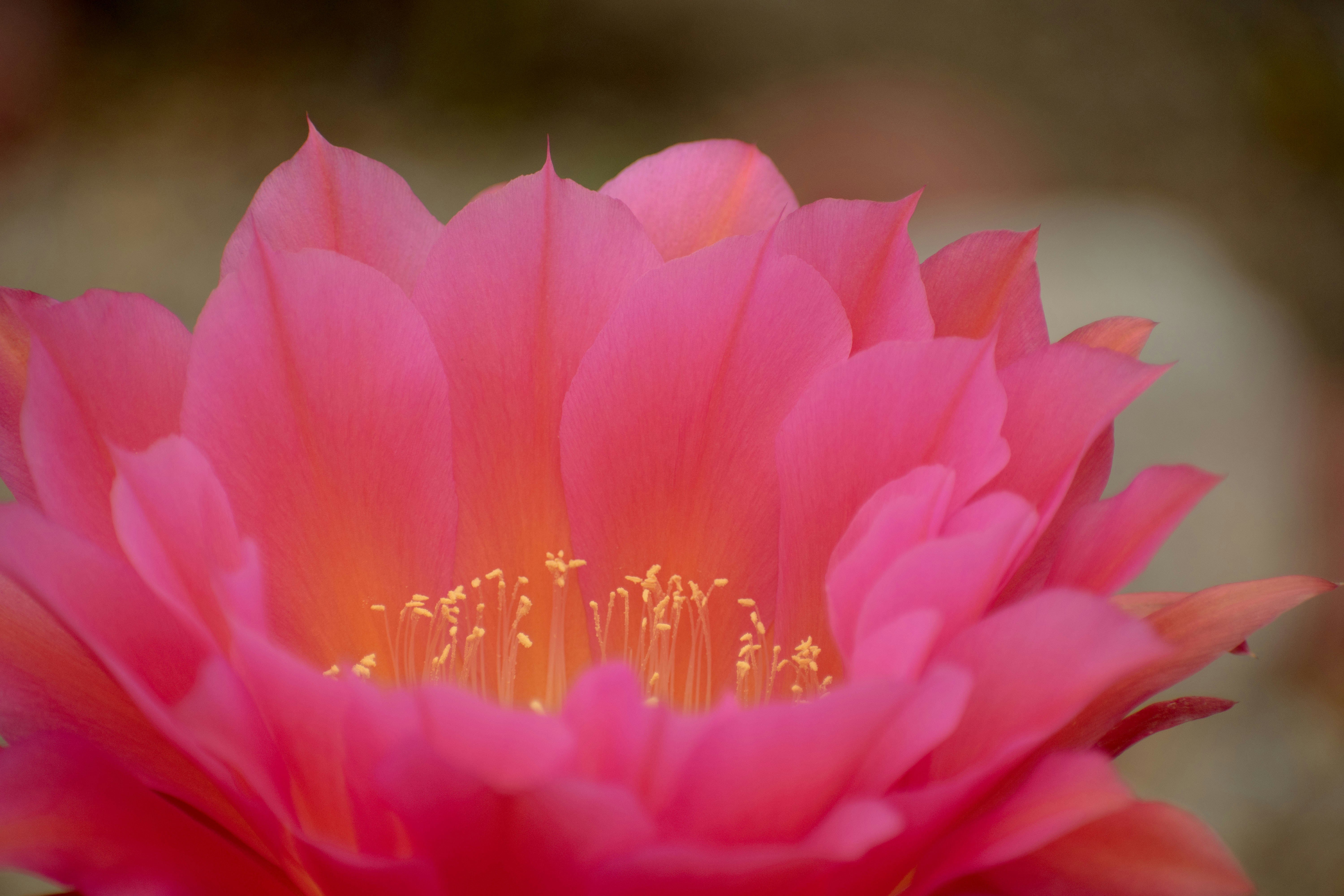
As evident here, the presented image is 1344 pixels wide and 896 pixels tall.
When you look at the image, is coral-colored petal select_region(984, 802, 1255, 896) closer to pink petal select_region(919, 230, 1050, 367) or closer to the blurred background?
A: pink petal select_region(919, 230, 1050, 367)

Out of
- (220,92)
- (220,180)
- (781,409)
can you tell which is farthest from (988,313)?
(220,92)

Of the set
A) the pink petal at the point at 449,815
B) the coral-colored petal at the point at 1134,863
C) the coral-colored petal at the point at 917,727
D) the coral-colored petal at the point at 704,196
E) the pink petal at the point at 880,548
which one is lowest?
the coral-colored petal at the point at 1134,863

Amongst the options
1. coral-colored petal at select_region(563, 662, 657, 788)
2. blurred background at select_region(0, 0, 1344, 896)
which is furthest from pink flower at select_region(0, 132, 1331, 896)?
blurred background at select_region(0, 0, 1344, 896)

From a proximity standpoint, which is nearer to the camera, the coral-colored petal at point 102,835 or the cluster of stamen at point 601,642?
the coral-colored petal at point 102,835

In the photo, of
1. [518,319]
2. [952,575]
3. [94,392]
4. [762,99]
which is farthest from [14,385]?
[762,99]

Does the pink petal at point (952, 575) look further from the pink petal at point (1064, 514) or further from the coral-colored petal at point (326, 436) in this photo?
the coral-colored petal at point (326, 436)

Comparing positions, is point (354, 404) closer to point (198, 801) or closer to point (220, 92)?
point (198, 801)

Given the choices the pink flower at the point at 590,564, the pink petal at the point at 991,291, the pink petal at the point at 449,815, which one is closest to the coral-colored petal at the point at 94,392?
the pink flower at the point at 590,564
